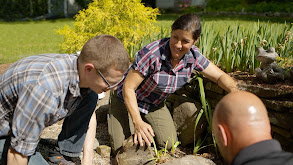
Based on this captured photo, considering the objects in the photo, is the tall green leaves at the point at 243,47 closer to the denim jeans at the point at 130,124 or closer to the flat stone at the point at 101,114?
the denim jeans at the point at 130,124

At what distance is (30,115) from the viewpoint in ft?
5.58

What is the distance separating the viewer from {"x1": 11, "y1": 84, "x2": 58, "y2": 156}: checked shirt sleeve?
66.0 inches

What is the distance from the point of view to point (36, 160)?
211cm

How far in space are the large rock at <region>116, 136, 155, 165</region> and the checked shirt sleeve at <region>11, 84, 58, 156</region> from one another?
1017 mm

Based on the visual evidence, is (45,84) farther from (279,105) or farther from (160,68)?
(279,105)

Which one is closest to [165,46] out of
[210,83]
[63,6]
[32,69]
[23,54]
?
[210,83]

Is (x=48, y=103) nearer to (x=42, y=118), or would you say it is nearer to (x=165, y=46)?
(x=42, y=118)

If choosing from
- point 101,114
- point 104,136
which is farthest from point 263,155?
point 101,114

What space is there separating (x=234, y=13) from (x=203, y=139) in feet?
41.0

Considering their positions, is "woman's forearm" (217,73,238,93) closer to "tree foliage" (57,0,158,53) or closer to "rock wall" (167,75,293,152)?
"rock wall" (167,75,293,152)

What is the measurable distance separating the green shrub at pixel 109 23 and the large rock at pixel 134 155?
6.76ft

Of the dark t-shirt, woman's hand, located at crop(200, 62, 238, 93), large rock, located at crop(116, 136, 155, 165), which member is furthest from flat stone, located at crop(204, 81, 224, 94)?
the dark t-shirt

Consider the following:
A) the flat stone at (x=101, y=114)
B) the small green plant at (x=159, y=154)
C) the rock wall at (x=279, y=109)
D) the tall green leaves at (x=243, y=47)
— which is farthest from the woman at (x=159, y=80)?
the flat stone at (x=101, y=114)

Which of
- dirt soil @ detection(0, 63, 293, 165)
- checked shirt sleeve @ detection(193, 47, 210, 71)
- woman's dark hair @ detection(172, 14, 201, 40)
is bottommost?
dirt soil @ detection(0, 63, 293, 165)
